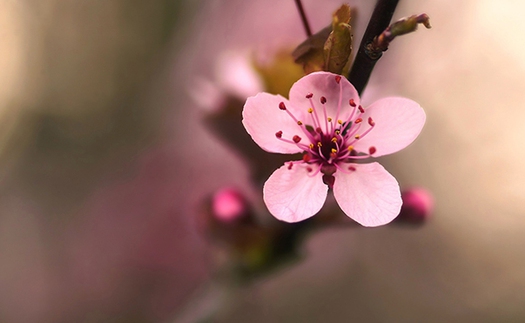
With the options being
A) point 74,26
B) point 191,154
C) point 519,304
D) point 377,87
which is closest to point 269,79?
point 377,87

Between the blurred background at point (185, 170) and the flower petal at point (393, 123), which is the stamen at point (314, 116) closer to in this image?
the flower petal at point (393, 123)

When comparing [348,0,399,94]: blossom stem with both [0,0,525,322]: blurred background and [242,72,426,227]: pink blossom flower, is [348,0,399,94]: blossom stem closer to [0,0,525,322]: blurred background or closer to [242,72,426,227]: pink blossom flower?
[242,72,426,227]: pink blossom flower

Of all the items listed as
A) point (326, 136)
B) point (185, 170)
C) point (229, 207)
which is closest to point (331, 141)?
point (326, 136)

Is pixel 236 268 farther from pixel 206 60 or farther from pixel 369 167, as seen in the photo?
pixel 206 60

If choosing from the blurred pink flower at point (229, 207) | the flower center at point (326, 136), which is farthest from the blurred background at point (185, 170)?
the flower center at point (326, 136)

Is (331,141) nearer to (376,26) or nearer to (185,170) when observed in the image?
(376,26)
